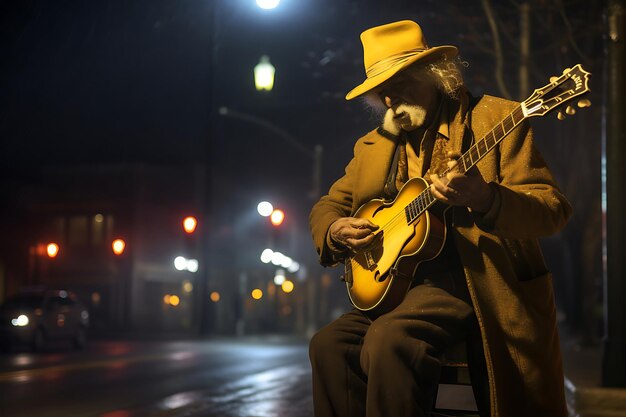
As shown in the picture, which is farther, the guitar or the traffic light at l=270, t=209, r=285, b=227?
the traffic light at l=270, t=209, r=285, b=227

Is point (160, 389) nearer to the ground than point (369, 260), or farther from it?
nearer to the ground

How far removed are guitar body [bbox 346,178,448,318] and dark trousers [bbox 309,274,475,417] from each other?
0.28 ft

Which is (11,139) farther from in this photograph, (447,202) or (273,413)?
(447,202)

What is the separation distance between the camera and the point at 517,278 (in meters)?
3.66

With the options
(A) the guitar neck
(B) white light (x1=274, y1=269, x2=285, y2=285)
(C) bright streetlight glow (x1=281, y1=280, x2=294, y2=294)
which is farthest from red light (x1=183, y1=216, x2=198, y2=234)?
(C) bright streetlight glow (x1=281, y1=280, x2=294, y2=294)

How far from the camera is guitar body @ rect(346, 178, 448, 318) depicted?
366 cm

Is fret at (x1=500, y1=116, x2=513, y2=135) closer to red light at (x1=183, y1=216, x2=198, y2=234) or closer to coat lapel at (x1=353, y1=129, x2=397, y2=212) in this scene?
coat lapel at (x1=353, y1=129, x2=397, y2=212)

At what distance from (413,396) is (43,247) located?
45.7 metres

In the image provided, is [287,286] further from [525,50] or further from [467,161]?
[467,161]

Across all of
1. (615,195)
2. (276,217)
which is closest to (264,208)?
(276,217)

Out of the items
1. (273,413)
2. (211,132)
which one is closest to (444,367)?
(273,413)

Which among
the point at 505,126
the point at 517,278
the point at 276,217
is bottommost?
the point at 517,278

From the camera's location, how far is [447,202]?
3383 millimetres

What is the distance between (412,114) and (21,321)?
2242cm
